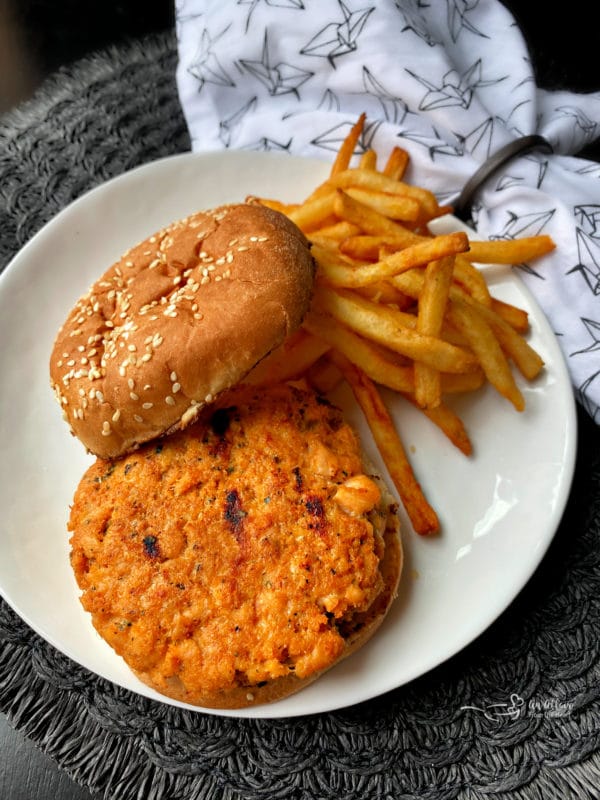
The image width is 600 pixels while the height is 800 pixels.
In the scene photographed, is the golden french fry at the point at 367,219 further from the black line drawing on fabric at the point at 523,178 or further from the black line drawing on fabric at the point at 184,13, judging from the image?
the black line drawing on fabric at the point at 184,13

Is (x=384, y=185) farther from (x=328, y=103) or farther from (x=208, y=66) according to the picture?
(x=208, y=66)

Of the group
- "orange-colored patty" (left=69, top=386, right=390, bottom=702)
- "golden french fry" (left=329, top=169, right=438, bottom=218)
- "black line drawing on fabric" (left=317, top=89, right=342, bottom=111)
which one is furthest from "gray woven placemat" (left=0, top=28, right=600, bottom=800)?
"black line drawing on fabric" (left=317, top=89, right=342, bottom=111)

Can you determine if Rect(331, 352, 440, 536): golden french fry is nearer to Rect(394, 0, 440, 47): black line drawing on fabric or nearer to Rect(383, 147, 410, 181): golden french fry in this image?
Rect(383, 147, 410, 181): golden french fry

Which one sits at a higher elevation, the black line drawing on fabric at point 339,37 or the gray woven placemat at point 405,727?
the black line drawing on fabric at point 339,37

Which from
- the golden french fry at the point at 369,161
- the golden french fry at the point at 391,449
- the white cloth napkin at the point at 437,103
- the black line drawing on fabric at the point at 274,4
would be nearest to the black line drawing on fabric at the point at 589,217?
the white cloth napkin at the point at 437,103

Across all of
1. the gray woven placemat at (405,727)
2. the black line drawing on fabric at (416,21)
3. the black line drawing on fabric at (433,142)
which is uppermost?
the black line drawing on fabric at (416,21)
